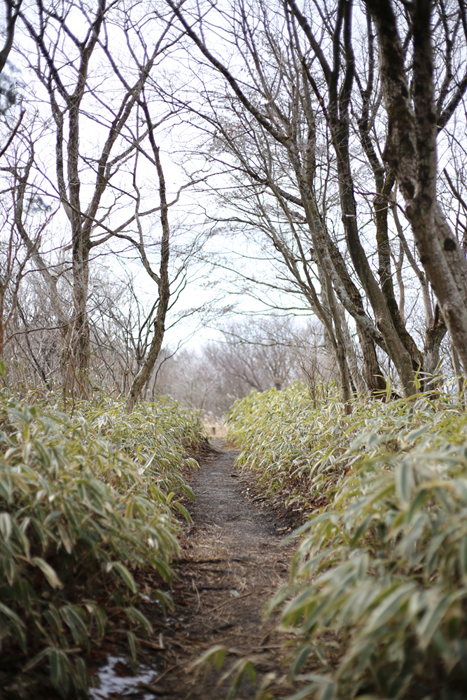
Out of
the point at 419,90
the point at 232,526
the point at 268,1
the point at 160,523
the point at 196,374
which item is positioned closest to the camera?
the point at 160,523

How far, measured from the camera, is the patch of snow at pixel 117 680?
46.4 inches

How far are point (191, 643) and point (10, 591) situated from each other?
0.66 m

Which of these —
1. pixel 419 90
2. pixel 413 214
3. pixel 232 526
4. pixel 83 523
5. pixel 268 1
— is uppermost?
pixel 268 1

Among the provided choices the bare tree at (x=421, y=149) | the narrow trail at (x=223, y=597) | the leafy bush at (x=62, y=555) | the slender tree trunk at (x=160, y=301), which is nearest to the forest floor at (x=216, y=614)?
the narrow trail at (x=223, y=597)

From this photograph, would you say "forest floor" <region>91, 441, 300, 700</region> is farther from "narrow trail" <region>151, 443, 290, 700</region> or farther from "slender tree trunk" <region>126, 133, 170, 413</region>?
"slender tree trunk" <region>126, 133, 170, 413</region>

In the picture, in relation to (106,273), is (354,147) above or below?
above

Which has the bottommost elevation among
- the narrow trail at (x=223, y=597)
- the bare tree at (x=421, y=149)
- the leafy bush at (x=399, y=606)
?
the narrow trail at (x=223, y=597)

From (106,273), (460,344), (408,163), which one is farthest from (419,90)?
(106,273)

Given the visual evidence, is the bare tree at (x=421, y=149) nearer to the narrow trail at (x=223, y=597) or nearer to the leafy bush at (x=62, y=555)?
the narrow trail at (x=223, y=597)

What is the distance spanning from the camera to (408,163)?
6.68 feet

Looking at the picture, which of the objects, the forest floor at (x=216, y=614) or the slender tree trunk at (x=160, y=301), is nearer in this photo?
the forest floor at (x=216, y=614)

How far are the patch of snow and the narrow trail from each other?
0.04 metres

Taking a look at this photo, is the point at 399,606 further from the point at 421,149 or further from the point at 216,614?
the point at 421,149

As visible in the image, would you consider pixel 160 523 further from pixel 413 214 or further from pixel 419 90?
pixel 419 90
